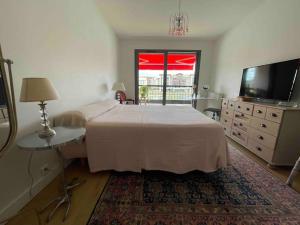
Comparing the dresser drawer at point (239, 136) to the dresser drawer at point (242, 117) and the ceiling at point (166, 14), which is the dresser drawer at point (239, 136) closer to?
the dresser drawer at point (242, 117)

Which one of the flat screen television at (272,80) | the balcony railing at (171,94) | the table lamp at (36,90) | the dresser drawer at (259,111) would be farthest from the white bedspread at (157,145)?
the balcony railing at (171,94)

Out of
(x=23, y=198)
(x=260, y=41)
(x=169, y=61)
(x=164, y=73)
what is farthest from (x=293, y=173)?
(x=169, y=61)

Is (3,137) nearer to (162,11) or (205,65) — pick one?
(162,11)

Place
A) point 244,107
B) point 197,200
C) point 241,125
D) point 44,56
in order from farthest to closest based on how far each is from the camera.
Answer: point 241,125
point 244,107
point 44,56
point 197,200

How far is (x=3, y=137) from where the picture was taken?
1.15 m

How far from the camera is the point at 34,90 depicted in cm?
115

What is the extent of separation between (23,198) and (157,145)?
1431 mm

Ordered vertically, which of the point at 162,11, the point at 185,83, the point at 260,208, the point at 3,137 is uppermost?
the point at 162,11

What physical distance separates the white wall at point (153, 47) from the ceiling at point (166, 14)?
0.57m

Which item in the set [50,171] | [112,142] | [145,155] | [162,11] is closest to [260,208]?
[145,155]

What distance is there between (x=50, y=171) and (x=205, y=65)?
16.3 feet

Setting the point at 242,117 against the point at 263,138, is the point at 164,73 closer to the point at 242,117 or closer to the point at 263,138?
the point at 242,117

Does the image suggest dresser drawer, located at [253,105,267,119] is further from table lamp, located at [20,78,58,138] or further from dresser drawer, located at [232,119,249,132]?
table lamp, located at [20,78,58,138]

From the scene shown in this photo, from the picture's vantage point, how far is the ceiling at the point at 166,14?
2.65 meters
